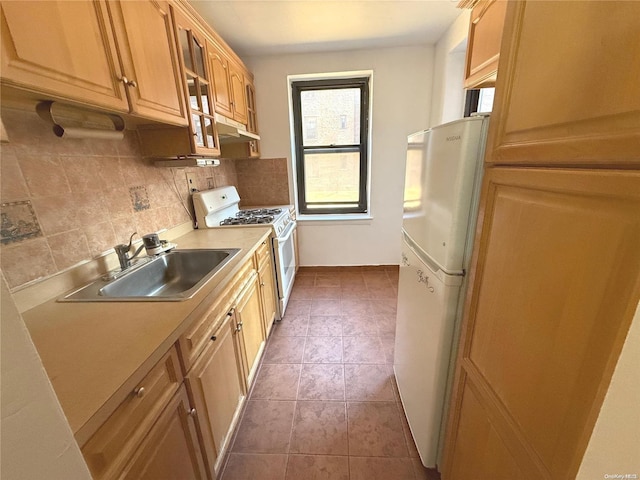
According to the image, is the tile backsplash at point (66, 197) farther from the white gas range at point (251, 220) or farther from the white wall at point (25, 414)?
the white wall at point (25, 414)

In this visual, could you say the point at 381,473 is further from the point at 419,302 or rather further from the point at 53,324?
the point at 53,324

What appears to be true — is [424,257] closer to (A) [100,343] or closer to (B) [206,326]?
(B) [206,326]

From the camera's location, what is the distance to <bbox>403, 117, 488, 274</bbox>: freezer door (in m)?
0.88

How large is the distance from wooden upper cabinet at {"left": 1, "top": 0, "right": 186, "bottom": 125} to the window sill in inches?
80.2

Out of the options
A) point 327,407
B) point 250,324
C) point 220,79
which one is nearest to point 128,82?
point 220,79

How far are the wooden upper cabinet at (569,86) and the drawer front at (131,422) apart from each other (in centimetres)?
117

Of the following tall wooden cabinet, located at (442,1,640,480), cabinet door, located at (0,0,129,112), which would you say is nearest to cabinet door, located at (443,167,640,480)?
tall wooden cabinet, located at (442,1,640,480)

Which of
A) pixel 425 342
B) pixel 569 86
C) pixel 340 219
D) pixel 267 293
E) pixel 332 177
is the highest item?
pixel 569 86

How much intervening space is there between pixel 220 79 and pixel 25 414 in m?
2.34

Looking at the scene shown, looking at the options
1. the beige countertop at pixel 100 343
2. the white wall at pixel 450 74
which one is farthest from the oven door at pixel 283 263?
the white wall at pixel 450 74

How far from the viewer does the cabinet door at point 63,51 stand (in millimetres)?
722

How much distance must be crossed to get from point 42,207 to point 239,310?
0.96m

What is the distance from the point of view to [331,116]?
3168mm

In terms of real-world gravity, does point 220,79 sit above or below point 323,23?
below
